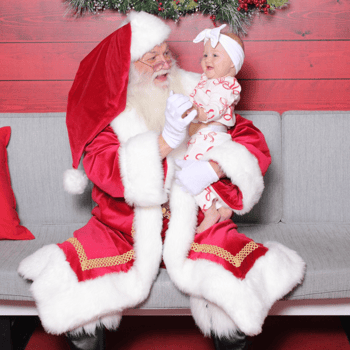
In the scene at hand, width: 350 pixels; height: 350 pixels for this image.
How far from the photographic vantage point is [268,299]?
1.24 metres

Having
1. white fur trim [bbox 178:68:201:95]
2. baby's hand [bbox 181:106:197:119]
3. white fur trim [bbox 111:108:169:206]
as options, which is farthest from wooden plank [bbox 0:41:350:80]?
white fur trim [bbox 111:108:169:206]

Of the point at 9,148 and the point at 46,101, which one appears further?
the point at 46,101

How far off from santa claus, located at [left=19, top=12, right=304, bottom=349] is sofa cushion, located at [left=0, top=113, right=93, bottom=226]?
406 mm

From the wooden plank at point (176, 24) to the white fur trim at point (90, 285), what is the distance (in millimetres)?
1119

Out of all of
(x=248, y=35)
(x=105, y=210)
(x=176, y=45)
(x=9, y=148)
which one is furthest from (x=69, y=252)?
(x=248, y=35)

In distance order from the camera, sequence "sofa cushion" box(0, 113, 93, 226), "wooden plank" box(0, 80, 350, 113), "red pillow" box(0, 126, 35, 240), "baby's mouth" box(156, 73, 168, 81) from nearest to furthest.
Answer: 1. "baby's mouth" box(156, 73, 168, 81)
2. "red pillow" box(0, 126, 35, 240)
3. "sofa cushion" box(0, 113, 93, 226)
4. "wooden plank" box(0, 80, 350, 113)

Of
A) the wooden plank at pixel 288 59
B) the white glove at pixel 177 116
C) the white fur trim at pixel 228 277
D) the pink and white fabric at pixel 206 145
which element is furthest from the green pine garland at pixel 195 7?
the white fur trim at pixel 228 277

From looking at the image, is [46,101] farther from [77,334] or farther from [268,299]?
[268,299]

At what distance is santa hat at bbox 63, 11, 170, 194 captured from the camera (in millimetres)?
1382

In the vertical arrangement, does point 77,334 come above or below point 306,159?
below

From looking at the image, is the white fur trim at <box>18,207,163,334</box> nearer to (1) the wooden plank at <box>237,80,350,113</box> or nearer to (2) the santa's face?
(2) the santa's face

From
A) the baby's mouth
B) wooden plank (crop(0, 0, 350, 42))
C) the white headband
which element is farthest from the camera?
wooden plank (crop(0, 0, 350, 42))

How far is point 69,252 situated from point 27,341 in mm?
654

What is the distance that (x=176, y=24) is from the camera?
1968 mm
